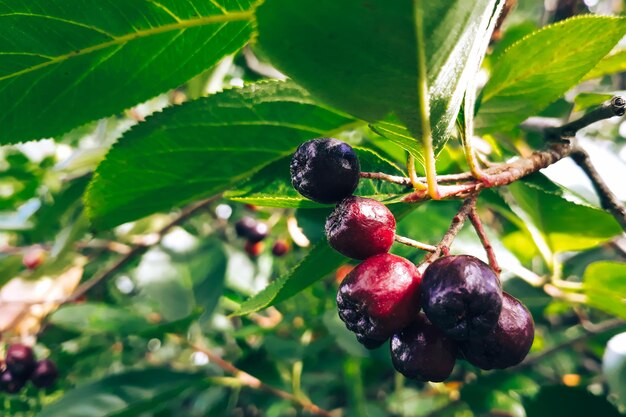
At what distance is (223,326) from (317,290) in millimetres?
775

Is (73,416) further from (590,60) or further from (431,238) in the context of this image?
(590,60)

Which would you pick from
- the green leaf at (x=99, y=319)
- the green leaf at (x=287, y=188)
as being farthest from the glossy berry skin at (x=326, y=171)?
the green leaf at (x=99, y=319)

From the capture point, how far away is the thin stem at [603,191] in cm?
112

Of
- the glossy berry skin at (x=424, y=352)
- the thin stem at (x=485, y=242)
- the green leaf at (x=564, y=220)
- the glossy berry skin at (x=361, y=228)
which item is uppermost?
the glossy berry skin at (x=361, y=228)

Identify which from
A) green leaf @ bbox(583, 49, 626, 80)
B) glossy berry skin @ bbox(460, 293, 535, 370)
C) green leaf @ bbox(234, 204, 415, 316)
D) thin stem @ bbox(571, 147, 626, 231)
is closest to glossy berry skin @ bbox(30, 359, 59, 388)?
green leaf @ bbox(234, 204, 415, 316)

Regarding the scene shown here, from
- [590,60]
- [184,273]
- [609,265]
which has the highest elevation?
[590,60]

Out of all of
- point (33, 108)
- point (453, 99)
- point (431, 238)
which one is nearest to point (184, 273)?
point (431, 238)

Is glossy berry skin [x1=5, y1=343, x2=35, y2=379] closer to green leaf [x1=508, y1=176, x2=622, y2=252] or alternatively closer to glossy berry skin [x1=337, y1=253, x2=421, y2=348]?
glossy berry skin [x1=337, y1=253, x2=421, y2=348]

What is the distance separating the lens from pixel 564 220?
1.43 metres

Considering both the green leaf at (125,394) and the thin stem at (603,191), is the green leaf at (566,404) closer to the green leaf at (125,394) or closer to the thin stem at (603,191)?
the thin stem at (603,191)

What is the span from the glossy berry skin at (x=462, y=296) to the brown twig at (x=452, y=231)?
57mm

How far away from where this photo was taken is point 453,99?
2.59 feet

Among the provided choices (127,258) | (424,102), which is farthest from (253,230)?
(424,102)

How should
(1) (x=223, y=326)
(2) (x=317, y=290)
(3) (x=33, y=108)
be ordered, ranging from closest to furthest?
(3) (x=33, y=108) < (2) (x=317, y=290) < (1) (x=223, y=326)
